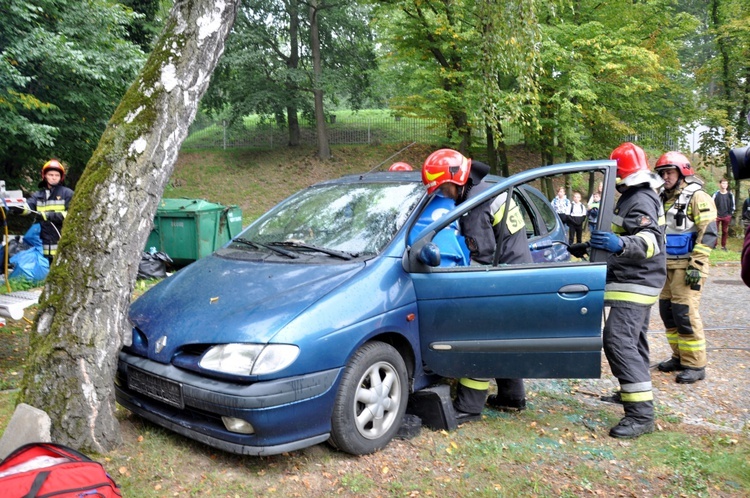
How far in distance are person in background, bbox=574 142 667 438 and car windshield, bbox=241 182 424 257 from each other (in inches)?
57.1

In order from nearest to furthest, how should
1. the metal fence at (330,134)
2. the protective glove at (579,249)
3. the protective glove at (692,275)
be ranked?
the protective glove at (579,249), the protective glove at (692,275), the metal fence at (330,134)

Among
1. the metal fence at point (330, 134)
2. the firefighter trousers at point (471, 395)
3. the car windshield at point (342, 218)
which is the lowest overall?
the firefighter trousers at point (471, 395)

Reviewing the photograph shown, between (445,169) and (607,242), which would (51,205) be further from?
(607,242)

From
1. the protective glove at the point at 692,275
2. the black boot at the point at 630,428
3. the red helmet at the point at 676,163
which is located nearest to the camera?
the black boot at the point at 630,428

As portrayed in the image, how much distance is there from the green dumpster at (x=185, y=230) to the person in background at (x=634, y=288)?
7.19m

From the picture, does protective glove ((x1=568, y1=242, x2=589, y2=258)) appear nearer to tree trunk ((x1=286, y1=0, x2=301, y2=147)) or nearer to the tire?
the tire

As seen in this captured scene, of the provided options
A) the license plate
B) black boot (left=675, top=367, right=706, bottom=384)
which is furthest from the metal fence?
the license plate

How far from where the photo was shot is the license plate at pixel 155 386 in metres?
3.29

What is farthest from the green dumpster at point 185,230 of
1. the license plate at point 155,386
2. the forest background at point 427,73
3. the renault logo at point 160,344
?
the renault logo at point 160,344

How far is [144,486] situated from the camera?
10.2 feet

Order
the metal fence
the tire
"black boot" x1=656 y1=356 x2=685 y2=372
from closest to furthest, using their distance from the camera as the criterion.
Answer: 1. the tire
2. "black boot" x1=656 y1=356 x2=685 y2=372
3. the metal fence

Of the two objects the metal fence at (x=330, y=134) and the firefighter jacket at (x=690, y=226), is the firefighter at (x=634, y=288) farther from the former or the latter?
the metal fence at (x=330, y=134)

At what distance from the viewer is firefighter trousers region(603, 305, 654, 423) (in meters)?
4.12

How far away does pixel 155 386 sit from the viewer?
3.41m
